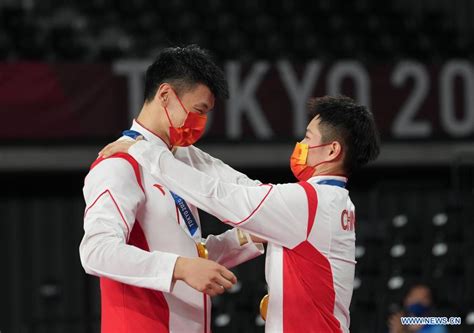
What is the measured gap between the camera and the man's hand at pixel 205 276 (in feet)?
10.5

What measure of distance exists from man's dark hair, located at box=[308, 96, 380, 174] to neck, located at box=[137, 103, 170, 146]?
57 cm

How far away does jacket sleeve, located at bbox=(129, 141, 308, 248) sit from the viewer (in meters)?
3.45

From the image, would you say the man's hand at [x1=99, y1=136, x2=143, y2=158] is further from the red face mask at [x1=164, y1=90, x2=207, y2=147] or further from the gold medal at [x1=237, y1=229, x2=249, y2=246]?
the gold medal at [x1=237, y1=229, x2=249, y2=246]

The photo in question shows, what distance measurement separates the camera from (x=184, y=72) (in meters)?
3.70

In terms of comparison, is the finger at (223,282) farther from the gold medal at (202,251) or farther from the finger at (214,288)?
the gold medal at (202,251)

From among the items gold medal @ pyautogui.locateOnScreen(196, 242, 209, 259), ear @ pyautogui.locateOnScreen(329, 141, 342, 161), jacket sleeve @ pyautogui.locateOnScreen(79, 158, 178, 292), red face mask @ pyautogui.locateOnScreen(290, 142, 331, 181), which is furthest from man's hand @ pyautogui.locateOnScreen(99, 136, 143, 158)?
ear @ pyautogui.locateOnScreen(329, 141, 342, 161)

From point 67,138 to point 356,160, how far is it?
7.27 meters

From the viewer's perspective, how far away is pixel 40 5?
13336 mm

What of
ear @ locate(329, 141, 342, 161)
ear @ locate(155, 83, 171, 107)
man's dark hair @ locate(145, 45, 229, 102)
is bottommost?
ear @ locate(329, 141, 342, 161)

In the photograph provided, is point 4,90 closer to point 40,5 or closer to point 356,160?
point 40,5

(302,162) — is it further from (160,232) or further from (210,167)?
(160,232)

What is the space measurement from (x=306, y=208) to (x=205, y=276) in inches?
20.0

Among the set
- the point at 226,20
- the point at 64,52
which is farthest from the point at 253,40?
the point at 64,52

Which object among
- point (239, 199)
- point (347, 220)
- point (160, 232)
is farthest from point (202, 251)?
point (347, 220)
